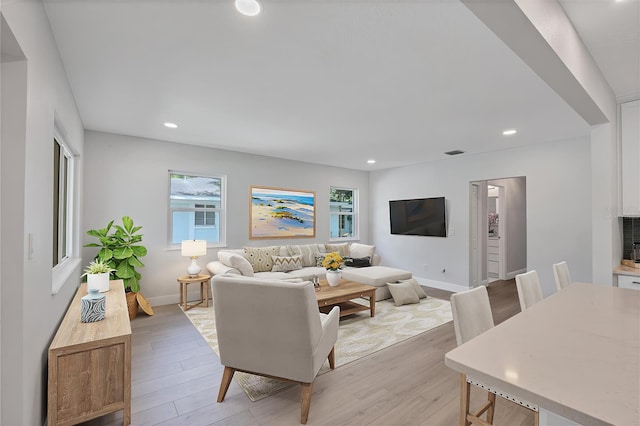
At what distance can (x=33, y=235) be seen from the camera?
1.53 metres

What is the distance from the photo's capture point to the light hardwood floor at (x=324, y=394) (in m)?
1.98

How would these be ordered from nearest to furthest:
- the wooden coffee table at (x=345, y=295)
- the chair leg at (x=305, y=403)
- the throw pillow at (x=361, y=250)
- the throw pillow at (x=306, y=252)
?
the chair leg at (x=305, y=403)
the wooden coffee table at (x=345, y=295)
the throw pillow at (x=306, y=252)
the throw pillow at (x=361, y=250)

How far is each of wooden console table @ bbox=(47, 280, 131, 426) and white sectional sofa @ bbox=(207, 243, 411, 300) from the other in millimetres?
2109

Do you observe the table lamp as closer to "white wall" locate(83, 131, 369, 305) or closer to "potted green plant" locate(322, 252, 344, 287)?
"white wall" locate(83, 131, 369, 305)

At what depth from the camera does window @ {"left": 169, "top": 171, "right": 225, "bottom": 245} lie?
4758 mm

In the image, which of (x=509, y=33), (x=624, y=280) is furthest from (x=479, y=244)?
(x=509, y=33)

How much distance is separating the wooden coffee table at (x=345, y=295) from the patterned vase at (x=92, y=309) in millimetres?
2082

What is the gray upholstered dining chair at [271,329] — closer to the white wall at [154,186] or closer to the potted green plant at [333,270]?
the potted green plant at [333,270]

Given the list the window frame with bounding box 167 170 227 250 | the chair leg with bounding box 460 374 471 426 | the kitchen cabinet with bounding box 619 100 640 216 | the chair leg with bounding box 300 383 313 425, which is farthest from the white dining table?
the window frame with bounding box 167 170 227 250

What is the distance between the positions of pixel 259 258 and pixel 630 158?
4.65m

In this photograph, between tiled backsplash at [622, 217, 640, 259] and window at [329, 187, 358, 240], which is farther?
window at [329, 187, 358, 240]

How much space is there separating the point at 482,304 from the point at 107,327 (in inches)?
98.0

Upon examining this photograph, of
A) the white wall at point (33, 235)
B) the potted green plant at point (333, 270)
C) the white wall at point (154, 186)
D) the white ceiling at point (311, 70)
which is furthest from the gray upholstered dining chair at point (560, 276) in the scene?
the white wall at point (154, 186)

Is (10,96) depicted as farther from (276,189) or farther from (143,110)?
(276,189)
